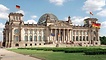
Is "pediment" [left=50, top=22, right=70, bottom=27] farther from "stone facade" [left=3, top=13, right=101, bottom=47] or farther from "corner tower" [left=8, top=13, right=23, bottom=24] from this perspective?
"corner tower" [left=8, top=13, right=23, bottom=24]

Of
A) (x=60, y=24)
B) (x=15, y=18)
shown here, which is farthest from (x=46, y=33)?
(x=15, y=18)

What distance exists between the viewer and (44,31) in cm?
13012

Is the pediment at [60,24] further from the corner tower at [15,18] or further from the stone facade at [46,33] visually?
the corner tower at [15,18]

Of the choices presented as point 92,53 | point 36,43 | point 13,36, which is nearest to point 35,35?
point 36,43

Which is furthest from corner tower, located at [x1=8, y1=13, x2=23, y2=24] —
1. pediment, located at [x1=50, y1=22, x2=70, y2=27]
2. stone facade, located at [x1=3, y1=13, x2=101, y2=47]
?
pediment, located at [x1=50, y1=22, x2=70, y2=27]

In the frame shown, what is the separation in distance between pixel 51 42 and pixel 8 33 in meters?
25.0

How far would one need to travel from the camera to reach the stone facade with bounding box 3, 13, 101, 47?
12369cm

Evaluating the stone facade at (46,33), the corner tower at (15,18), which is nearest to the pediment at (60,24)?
the stone facade at (46,33)

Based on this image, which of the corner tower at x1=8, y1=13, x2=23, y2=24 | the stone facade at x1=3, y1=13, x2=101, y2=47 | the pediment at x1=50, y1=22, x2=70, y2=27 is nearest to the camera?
the stone facade at x1=3, y1=13, x2=101, y2=47

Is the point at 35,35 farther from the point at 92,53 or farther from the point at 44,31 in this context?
the point at 92,53

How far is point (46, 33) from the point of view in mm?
130125

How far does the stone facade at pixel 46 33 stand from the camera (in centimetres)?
12369

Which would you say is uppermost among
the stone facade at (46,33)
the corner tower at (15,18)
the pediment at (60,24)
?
the corner tower at (15,18)

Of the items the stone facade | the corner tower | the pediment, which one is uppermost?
the corner tower
